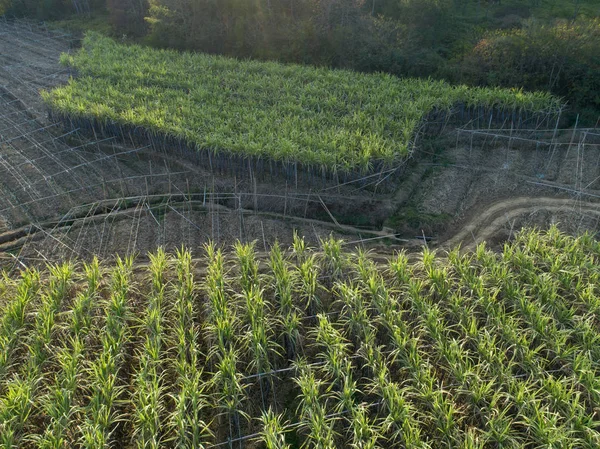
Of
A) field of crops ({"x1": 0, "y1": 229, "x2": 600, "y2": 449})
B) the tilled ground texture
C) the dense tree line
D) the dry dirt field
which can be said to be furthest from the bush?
field of crops ({"x1": 0, "y1": 229, "x2": 600, "y2": 449})

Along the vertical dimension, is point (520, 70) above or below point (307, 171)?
above

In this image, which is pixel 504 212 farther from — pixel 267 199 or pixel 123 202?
pixel 123 202

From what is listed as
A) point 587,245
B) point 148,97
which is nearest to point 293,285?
point 587,245

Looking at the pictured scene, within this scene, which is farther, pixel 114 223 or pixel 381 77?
pixel 381 77

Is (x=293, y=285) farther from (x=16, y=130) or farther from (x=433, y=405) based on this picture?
(x=16, y=130)

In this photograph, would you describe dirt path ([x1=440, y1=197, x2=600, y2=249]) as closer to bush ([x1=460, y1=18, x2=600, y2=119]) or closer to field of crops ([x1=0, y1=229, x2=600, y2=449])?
field of crops ([x1=0, y1=229, x2=600, y2=449])

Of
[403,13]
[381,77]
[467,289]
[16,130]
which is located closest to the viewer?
[467,289]
